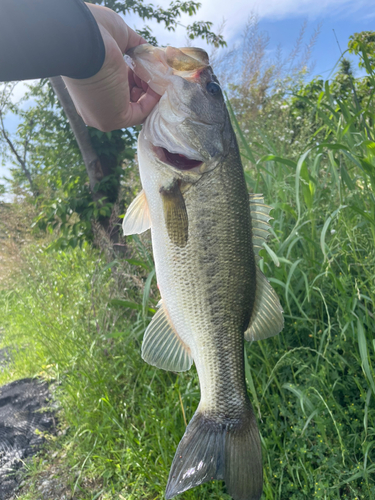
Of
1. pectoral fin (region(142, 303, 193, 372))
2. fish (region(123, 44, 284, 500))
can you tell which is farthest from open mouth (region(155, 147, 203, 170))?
pectoral fin (region(142, 303, 193, 372))

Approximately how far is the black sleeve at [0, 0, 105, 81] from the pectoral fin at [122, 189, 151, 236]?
1.65 feet

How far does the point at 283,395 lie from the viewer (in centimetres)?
194

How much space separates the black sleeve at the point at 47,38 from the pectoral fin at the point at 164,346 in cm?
93

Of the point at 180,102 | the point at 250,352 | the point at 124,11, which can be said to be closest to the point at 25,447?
the point at 250,352

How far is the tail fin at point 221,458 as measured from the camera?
44.5 inches

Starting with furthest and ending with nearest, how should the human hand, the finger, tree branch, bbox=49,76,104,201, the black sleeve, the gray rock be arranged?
tree branch, bbox=49,76,104,201, the gray rock, the finger, the human hand, the black sleeve

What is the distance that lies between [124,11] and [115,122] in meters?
4.96

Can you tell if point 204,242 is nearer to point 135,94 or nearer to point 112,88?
point 112,88

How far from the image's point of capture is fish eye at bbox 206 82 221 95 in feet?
4.36

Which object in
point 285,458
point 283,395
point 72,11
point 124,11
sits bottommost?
point 285,458

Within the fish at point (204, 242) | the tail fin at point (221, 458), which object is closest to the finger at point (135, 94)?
the fish at point (204, 242)

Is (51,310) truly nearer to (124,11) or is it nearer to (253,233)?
(253,233)

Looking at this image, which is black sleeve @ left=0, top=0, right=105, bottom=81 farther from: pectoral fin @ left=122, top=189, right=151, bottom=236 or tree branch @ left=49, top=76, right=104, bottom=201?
tree branch @ left=49, top=76, right=104, bottom=201

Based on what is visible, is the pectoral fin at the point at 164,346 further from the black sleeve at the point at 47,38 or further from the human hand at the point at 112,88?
the black sleeve at the point at 47,38
